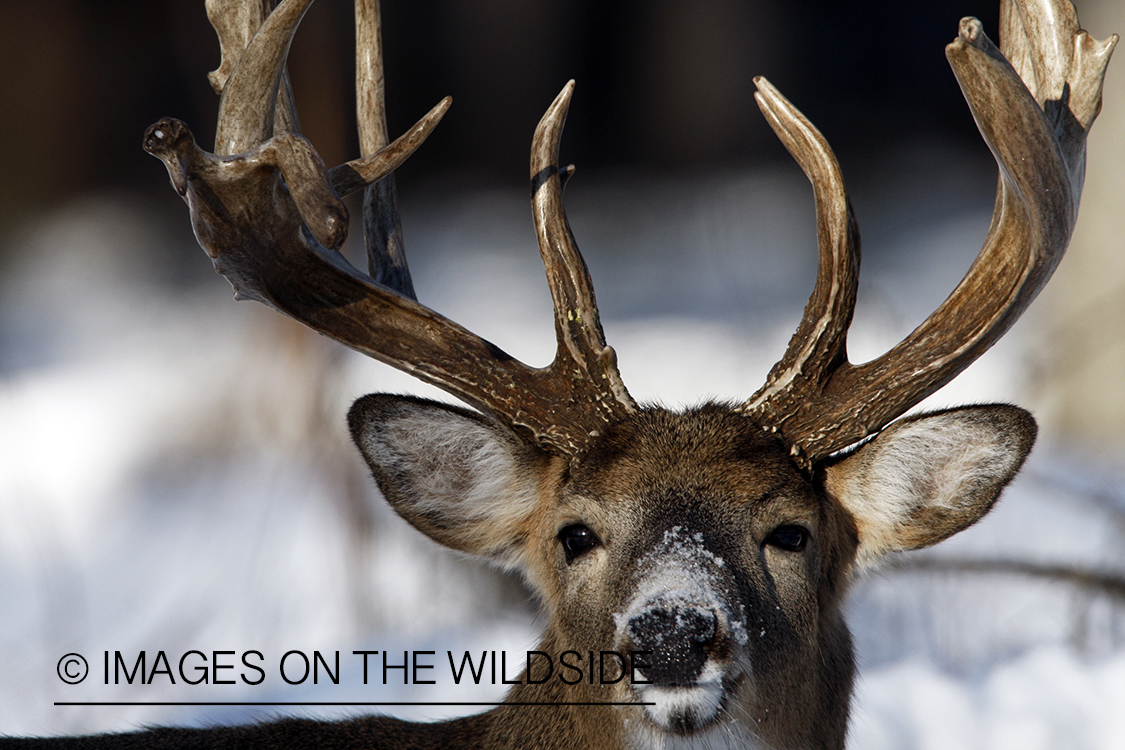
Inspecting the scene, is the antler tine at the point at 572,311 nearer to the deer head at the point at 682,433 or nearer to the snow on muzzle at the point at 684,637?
the deer head at the point at 682,433

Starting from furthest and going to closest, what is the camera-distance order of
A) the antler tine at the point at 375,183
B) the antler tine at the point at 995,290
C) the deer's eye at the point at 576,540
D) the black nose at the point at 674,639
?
the antler tine at the point at 375,183
the deer's eye at the point at 576,540
the antler tine at the point at 995,290
the black nose at the point at 674,639

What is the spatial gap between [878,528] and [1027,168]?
1081 mm

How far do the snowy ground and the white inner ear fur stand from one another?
1.11 ft

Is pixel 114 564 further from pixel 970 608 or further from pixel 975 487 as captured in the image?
pixel 975 487

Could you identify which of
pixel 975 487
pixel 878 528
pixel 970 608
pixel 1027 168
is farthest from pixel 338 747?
pixel 970 608

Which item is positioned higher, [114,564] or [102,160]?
[102,160]

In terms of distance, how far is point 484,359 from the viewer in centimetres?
312

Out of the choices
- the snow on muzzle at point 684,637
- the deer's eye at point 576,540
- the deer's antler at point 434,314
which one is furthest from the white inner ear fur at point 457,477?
the snow on muzzle at point 684,637

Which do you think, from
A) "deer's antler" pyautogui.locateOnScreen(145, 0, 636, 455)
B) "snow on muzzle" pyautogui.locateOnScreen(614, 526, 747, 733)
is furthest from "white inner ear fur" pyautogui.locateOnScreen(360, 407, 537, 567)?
"snow on muzzle" pyautogui.locateOnScreen(614, 526, 747, 733)

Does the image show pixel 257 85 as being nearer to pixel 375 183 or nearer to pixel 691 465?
pixel 375 183

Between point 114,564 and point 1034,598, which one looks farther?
point 114,564

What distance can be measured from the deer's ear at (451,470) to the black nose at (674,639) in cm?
84

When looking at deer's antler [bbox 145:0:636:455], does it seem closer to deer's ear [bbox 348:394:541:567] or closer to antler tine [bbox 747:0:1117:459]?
deer's ear [bbox 348:394:541:567]

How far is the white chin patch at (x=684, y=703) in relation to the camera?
99.4 inches
